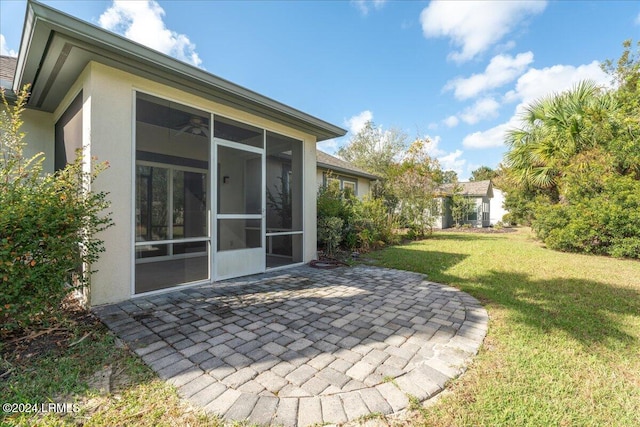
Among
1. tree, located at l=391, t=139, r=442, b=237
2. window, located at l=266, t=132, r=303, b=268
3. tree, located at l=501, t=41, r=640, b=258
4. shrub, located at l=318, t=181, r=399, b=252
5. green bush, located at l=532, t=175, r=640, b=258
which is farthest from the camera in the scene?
tree, located at l=391, t=139, r=442, b=237

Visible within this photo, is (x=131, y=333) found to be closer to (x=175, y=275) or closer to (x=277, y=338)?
(x=277, y=338)

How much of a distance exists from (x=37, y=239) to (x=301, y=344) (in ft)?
9.19

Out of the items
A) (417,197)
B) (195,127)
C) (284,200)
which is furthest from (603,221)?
(195,127)

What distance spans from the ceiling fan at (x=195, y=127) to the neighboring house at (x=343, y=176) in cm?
488

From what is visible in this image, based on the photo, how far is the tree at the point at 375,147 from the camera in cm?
2597

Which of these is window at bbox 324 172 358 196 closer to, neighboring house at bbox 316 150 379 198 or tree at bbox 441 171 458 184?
neighboring house at bbox 316 150 379 198

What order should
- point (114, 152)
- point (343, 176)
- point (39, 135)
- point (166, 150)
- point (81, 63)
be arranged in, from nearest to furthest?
point (81, 63)
point (114, 152)
point (39, 135)
point (166, 150)
point (343, 176)

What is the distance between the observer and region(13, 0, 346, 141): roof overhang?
298 centimetres

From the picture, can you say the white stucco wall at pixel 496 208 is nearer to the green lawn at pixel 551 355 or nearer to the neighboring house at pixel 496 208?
the neighboring house at pixel 496 208

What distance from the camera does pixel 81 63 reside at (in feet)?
11.9

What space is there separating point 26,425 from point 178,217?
5092mm

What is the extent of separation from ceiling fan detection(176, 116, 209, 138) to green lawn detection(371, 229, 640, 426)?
5546 mm

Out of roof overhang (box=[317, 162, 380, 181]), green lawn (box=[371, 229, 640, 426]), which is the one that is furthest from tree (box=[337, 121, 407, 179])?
green lawn (box=[371, 229, 640, 426])

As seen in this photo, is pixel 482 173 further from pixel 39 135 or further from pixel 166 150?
pixel 39 135
